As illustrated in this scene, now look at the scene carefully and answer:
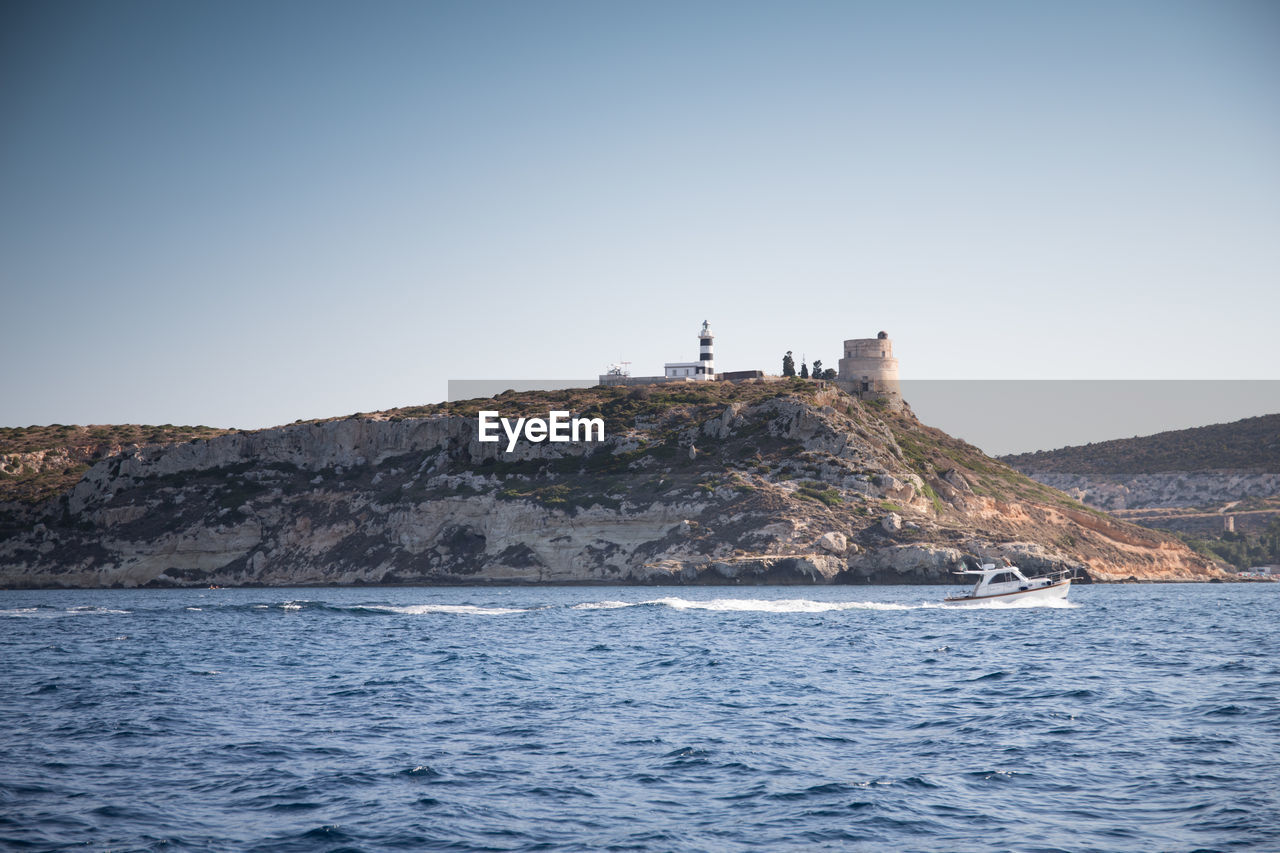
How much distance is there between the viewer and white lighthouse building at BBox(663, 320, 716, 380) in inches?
6422

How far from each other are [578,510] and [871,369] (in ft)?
235

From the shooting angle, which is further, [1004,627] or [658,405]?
[658,405]

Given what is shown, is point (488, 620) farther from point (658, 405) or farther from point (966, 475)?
point (966, 475)

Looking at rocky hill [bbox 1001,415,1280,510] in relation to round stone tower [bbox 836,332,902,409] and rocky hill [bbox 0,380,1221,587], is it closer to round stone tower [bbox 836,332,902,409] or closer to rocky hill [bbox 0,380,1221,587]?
rocky hill [bbox 0,380,1221,587]

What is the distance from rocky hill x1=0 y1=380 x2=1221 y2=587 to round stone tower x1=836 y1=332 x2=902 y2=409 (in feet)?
55.1

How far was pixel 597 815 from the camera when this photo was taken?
17.4m

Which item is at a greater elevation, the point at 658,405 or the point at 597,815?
the point at 658,405

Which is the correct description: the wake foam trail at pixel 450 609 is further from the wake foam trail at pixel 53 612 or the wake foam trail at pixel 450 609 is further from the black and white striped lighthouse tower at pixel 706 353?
the black and white striped lighthouse tower at pixel 706 353

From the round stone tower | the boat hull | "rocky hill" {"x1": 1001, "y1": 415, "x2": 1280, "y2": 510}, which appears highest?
the round stone tower

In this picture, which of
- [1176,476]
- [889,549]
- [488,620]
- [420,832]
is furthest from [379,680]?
[1176,476]

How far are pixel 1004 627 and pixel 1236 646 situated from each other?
1200 cm

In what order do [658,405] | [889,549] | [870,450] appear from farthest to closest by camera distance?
1. [658,405]
2. [870,450]
3. [889,549]

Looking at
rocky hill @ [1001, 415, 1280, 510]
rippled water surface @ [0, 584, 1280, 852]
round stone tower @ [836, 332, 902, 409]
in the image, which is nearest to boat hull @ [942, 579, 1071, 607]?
rippled water surface @ [0, 584, 1280, 852]

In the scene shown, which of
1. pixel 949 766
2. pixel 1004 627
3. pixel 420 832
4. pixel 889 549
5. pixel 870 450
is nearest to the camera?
Result: pixel 420 832
